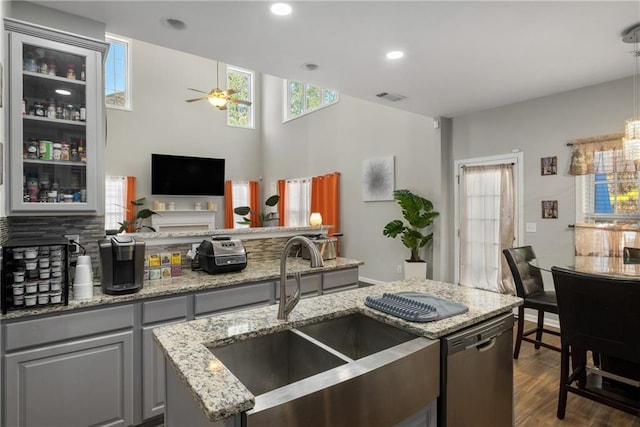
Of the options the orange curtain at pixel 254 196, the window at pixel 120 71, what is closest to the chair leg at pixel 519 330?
the orange curtain at pixel 254 196

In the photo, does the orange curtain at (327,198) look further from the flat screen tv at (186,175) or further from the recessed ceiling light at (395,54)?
the recessed ceiling light at (395,54)

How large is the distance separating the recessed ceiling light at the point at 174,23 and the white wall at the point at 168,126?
574 cm

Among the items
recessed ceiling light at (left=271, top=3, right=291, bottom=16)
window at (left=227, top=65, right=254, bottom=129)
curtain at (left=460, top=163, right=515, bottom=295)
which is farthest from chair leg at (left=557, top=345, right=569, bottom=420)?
window at (left=227, top=65, right=254, bottom=129)

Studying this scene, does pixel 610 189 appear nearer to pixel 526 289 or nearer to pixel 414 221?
pixel 526 289

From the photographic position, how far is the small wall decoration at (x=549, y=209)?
3.92 meters

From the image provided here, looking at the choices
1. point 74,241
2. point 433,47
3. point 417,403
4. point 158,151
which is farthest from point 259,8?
point 158,151

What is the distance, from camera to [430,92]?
3.85m

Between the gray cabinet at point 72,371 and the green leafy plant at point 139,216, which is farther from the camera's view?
the green leafy plant at point 139,216

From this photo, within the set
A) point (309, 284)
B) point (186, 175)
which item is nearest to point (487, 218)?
point (309, 284)

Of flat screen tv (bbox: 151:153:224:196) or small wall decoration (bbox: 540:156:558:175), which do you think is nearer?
small wall decoration (bbox: 540:156:558:175)

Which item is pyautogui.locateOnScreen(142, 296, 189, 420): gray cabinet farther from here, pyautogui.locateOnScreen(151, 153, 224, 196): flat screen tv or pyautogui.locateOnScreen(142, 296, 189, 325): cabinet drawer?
pyautogui.locateOnScreen(151, 153, 224, 196): flat screen tv

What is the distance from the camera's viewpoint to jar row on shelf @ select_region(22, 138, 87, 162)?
2.04 meters

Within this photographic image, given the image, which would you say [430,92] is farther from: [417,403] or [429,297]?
[417,403]

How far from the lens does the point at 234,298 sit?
7.99 ft
